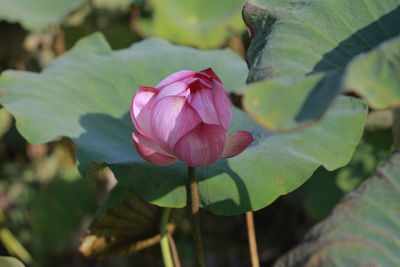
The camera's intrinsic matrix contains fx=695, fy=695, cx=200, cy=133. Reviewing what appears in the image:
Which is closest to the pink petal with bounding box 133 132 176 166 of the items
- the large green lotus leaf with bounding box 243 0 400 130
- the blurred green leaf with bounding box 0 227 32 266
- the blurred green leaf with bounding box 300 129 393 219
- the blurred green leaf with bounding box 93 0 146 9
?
the large green lotus leaf with bounding box 243 0 400 130

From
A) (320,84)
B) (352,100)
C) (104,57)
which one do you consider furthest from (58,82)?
(320,84)

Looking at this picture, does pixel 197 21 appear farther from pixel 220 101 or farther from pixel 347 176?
pixel 220 101

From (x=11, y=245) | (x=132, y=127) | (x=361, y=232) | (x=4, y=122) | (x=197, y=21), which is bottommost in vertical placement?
(x=4, y=122)

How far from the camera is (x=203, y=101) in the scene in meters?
0.92

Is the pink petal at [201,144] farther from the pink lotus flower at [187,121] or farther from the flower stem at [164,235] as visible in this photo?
the flower stem at [164,235]

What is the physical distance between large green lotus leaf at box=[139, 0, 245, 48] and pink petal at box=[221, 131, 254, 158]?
1.44 meters

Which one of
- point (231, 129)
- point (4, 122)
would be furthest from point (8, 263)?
point (4, 122)

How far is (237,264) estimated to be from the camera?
2711 millimetres

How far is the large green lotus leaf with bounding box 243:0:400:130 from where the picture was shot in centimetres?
60

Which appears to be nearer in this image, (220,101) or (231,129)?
(220,101)

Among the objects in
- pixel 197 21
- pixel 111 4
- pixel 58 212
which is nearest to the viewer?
pixel 58 212

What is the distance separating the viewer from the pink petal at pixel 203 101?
36.1 inches

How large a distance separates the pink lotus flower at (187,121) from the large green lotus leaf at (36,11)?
1440 mm

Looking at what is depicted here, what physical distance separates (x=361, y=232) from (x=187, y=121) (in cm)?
32
